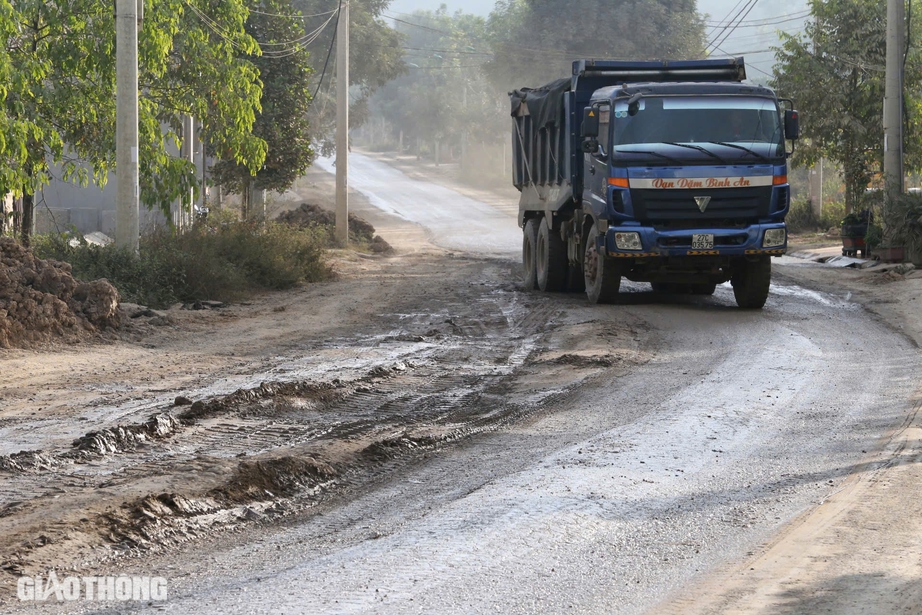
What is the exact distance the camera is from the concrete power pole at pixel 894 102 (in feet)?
67.1

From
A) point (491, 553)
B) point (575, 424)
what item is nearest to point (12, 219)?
point (575, 424)

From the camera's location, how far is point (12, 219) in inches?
717

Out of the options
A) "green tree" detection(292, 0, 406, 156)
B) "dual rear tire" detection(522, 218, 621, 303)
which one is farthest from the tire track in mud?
"green tree" detection(292, 0, 406, 156)

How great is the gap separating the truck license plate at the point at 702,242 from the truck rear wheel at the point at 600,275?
3.70 ft

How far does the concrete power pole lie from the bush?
10.6 meters

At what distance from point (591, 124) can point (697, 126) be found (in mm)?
1329

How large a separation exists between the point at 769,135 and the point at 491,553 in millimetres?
10438

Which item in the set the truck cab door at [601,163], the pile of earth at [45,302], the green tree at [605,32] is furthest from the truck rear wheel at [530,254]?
the green tree at [605,32]

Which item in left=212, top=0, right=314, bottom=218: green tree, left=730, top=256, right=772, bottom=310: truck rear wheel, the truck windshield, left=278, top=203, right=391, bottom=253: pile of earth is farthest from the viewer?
left=278, top=203, right=391, bottom=253: pile of earth

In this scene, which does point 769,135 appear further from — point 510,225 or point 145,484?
point 510,225

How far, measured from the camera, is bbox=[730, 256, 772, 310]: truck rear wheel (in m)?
14.4

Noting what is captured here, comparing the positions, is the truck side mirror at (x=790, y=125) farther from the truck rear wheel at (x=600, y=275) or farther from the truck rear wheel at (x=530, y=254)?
the truck rear wheel at (x=530, y=254)

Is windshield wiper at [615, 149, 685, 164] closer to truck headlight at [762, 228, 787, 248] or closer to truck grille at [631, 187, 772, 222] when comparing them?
truck grille at [631, 187, 772, 222]

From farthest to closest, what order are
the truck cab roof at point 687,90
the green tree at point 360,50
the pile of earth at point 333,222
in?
the green tree at point 360,50, the pile of earth at point 333,222, the truck cab roof at point 687,90
